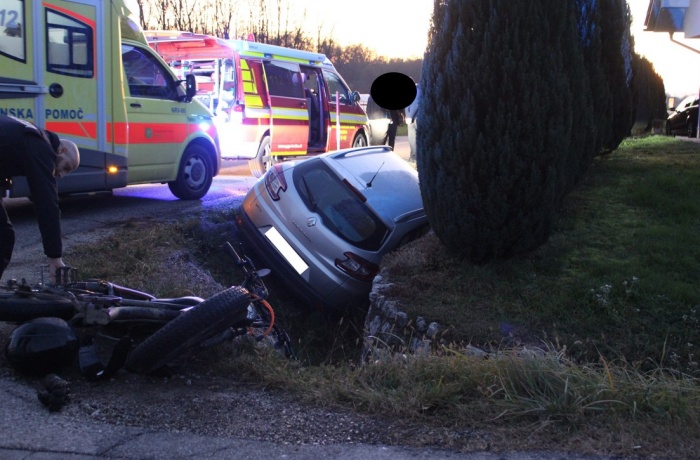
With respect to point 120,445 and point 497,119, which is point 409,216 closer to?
point 497,119

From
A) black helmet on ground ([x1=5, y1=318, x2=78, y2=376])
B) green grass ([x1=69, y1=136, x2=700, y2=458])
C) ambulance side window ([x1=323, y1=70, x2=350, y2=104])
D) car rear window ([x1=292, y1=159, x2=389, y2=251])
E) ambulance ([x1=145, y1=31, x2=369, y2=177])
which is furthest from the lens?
ambulance side window ([x1=323, y1=70, x2=350, y2=104])

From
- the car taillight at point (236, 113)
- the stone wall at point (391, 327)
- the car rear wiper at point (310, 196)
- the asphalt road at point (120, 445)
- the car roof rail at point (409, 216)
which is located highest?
the car taillight at point (236, 113)

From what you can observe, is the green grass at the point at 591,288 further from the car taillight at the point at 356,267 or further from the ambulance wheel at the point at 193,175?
the ambulance wheel at the point at 193,175

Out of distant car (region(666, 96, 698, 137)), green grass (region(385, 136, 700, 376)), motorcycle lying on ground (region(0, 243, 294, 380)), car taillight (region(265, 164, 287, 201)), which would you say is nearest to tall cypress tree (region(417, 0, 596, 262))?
green grass (region(385, 136, 700, 376))

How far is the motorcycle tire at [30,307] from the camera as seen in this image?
404cm

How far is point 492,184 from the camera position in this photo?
5879 millimetres

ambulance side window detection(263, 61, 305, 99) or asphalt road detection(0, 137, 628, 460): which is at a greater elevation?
ambulance side window detection(263, 61, 305, 99)

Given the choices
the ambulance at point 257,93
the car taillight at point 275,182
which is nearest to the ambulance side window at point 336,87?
the ambulance at point 257,93

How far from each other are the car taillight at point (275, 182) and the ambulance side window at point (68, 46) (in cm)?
280

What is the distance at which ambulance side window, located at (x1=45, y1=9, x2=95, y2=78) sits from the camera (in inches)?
317

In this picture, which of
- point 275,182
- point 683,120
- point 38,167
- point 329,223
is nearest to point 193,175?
point 275,182

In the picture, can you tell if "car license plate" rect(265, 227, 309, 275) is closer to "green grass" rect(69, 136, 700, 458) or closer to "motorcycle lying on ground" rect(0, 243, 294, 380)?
"green grass" rect(69, 136, 700, 458)

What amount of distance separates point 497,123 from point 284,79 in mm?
8509

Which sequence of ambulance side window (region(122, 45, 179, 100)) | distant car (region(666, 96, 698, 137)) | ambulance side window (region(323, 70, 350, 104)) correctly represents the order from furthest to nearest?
distant car (region(666, 96, 698, 137)) < ambulance side window (region(323, 70, 350, 104)) < ambulance side window (region(122, 45, 179, 100))
